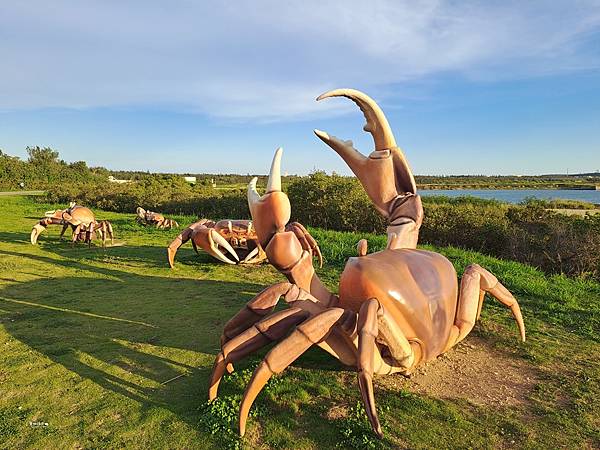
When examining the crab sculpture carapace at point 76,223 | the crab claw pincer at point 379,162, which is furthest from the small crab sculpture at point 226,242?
the crab claw pincer at point 379,162

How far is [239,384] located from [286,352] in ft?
3.31

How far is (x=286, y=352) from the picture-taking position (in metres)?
2.68

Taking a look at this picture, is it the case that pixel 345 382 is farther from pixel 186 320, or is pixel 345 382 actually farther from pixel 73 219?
pixel 73 219

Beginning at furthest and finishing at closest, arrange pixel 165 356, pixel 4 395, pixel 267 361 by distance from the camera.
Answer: pixel 165 356 < pixel 4 395 < pixel 267 361

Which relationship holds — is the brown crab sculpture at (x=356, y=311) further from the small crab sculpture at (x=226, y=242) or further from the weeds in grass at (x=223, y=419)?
the small crab sculpture at (x=226, y=242)

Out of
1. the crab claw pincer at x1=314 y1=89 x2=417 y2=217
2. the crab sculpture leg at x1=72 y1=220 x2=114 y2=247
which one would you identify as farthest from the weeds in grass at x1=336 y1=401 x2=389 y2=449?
the crab sculpture leg at x1=72 y1=220 x2=114 y2=247

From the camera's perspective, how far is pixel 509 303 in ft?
12.1

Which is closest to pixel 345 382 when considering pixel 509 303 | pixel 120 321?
pixel 509 303

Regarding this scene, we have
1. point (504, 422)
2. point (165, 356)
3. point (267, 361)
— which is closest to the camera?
point (267, 361)

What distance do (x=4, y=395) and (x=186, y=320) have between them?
206 centimetres

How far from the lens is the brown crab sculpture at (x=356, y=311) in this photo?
2691 mm

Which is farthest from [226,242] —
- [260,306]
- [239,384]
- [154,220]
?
[154,220]

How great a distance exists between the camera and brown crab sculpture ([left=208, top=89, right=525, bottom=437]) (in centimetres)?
269

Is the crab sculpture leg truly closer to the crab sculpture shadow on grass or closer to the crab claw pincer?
the crab sculpture shadow on grass
